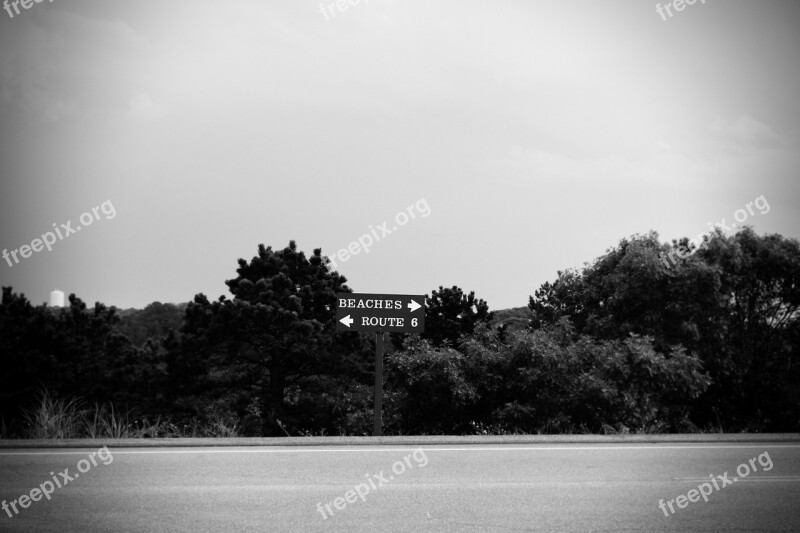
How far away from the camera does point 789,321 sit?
1642cm

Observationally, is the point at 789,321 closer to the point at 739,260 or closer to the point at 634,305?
the point at 739,260

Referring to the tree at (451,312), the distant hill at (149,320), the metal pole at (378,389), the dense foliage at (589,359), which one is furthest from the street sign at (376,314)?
the distant hill at (149,320)

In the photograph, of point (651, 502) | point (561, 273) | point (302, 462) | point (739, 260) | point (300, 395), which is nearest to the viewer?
point (651, 502)

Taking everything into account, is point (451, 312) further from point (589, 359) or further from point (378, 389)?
point (378, 389)

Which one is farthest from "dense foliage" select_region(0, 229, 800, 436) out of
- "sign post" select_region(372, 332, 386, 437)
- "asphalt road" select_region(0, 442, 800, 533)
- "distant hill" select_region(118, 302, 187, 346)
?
"distant hill" select_region(118, 302, 187, 346)

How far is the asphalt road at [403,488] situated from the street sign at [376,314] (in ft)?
8.49

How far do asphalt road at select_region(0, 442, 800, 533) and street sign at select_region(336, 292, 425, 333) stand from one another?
259 cm

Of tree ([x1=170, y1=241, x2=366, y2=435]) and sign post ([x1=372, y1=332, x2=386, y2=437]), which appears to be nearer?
sign post ([x1=372, y1=332, x2=386, y2=437])

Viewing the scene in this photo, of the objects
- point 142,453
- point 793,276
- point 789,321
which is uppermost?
point 793,276

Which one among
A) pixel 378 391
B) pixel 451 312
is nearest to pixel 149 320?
pixel 451 312

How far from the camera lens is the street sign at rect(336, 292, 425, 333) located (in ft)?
37.4

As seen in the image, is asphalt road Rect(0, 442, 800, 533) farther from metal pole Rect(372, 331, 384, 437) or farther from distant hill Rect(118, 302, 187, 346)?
distant hill Rect(118, 302, 187, 346)

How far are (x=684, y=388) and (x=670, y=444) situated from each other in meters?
3.87

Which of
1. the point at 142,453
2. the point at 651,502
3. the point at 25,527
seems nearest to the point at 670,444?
the point at 651,502
